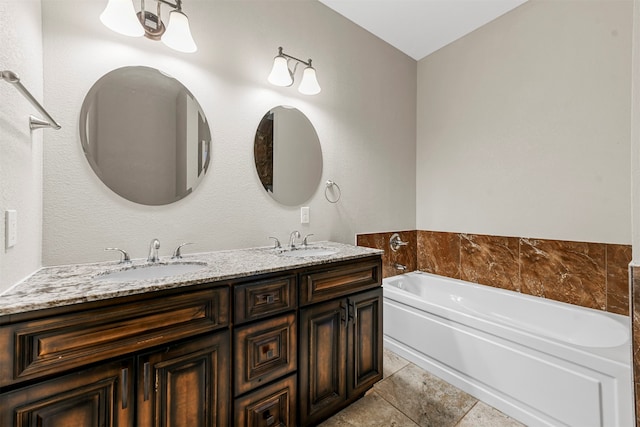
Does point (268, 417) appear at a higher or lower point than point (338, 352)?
lower

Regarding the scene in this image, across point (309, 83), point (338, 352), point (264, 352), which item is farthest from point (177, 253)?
point (309, 83)

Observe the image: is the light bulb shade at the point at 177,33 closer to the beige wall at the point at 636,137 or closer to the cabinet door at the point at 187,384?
the cabinet door at the point at 187,384

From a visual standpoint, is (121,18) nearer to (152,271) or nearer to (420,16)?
(152,271)

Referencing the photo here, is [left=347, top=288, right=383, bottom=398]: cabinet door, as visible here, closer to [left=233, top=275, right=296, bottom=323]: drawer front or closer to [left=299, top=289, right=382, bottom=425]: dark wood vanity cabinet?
[left=299, top=289, right=382, bottom=425]: dark wood vanity cabinet

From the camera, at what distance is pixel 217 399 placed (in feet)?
3.64

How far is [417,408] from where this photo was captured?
1.68m

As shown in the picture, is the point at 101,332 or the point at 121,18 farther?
the point at 121,18

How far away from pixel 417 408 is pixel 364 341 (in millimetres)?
→ 532

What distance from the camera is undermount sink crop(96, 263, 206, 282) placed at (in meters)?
1.25

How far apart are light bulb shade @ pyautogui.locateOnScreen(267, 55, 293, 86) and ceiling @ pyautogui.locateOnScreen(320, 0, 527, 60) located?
79cm

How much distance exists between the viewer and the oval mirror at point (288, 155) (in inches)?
74.2

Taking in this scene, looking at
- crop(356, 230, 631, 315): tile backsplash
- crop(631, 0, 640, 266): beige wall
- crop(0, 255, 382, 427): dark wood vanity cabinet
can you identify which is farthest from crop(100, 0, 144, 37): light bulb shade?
crop(631, 0, 640, 266): beige wall

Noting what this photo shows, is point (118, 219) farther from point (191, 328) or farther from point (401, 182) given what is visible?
point (401, 182)

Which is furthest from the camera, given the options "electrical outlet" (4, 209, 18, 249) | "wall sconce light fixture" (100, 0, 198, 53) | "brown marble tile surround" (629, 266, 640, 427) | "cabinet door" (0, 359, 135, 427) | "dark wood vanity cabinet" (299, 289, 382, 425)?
"dark wood vanity cabinet" (299, 289, 382, 425)
